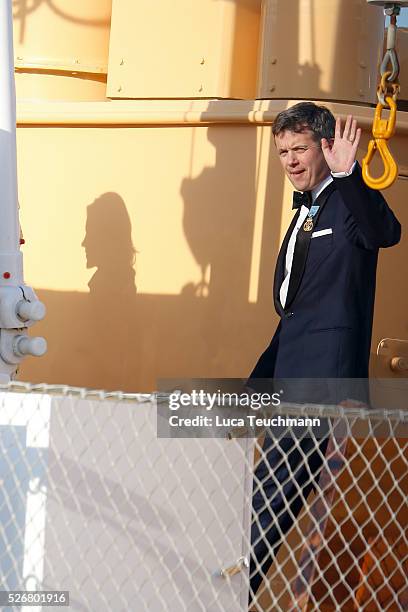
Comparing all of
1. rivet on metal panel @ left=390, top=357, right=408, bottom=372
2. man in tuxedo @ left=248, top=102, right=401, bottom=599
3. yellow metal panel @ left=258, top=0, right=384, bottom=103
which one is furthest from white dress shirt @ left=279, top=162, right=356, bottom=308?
yellow metal panel @ left=258, top=0, right=384, bottom=103

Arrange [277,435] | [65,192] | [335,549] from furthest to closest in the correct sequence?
[65,192] → [335,549] → [277,435]

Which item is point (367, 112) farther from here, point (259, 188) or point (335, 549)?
point (335, 549)

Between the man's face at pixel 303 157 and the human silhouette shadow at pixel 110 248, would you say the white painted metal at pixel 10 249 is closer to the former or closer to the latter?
the human silhouette shadow at pixel 110 248

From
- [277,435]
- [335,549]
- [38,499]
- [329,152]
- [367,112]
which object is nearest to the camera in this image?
[38,499]

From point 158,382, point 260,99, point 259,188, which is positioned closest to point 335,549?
point 158,382

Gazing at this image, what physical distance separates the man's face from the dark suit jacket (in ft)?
0.21

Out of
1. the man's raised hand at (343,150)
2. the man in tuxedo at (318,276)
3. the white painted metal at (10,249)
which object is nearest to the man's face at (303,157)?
the man in tuxedo at (318,276)

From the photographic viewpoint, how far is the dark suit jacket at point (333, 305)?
348cm

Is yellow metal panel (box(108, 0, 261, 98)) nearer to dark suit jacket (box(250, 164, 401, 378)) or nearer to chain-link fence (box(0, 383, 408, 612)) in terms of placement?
dark suit jacket (box(250, 164, 401, 378))

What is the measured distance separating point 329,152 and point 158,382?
159 cm

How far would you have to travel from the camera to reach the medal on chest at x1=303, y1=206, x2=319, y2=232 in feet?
11.9

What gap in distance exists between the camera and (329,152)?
345 centimetres

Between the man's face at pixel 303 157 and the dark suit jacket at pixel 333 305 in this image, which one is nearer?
the dark suit jacket at pixel 333 305

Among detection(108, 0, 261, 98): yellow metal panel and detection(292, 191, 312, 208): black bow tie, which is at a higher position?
detection(108, 0, 261, 98): yellow metal panel
